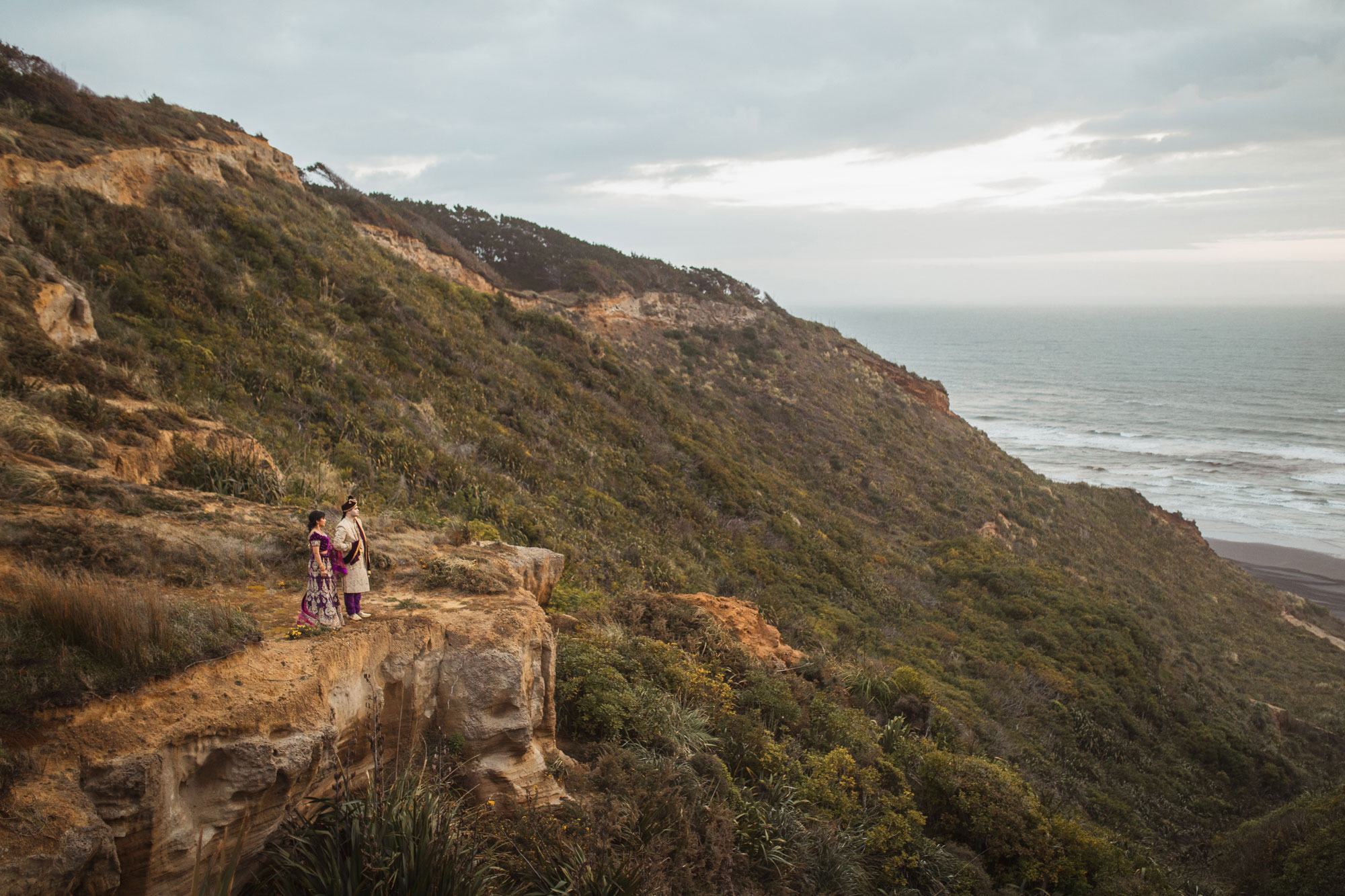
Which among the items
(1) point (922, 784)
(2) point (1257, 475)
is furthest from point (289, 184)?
(2) point (1257, 475)

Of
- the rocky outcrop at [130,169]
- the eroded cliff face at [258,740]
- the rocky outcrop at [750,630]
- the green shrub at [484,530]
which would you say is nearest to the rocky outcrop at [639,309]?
the rocky outcrop at [130,169]

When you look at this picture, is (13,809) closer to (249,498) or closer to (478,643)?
(478,643)

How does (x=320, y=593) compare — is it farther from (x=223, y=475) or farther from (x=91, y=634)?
(x=223, y=475)

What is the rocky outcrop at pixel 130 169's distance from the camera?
37.7 feet

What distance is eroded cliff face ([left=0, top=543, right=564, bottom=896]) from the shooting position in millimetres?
3125

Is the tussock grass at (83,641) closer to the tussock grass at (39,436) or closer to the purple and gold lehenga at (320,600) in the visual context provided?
the purple and gold lehenga at (320,600)

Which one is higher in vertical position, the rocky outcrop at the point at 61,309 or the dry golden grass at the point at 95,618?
the rocky outcrop at the point at 61,309

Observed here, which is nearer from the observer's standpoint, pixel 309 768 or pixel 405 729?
pixel 309 768

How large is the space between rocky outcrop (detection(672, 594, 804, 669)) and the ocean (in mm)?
42244

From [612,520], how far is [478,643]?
30.3ft

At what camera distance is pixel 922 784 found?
874 cm

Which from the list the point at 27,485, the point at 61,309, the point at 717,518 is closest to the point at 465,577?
the point at 27,485

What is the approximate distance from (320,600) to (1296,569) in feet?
154

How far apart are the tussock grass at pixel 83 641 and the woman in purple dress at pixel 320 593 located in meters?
0.80
